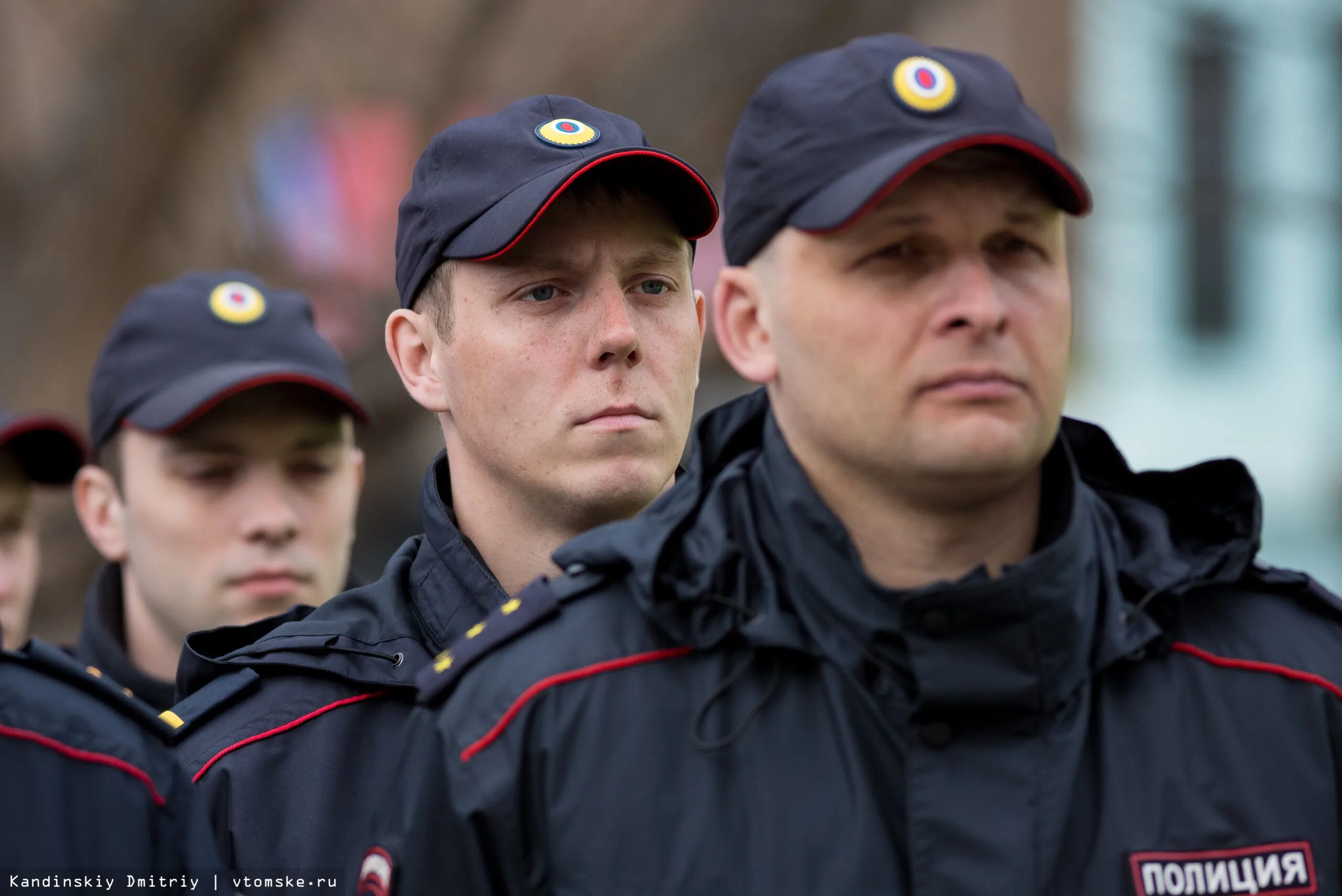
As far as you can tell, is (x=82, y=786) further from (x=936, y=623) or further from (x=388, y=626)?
(x=936, y=623)

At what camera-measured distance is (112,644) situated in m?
4.23

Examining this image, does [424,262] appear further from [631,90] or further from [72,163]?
[631,90]

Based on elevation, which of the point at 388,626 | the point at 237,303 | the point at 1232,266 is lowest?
the point at 388,626

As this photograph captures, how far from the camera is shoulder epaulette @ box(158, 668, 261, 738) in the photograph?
320cm

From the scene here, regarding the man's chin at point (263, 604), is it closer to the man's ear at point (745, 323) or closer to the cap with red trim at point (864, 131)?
the man's ear at point (745, 323)

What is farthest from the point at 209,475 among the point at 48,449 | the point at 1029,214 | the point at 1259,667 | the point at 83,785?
the point at 1259,667

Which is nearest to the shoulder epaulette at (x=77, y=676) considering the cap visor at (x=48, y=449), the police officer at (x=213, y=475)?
the police officer at (x=213, y=475)

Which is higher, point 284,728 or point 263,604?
point 263,604

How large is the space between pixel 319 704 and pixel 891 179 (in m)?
1.41

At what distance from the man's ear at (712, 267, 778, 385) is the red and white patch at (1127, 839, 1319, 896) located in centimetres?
79

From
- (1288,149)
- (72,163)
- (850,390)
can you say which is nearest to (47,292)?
(72,163)

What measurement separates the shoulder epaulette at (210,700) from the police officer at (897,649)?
71 cm

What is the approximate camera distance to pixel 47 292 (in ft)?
22.7

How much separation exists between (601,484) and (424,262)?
1.85 feet
